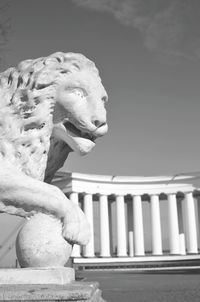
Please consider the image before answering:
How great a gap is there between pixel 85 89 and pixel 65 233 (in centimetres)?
202

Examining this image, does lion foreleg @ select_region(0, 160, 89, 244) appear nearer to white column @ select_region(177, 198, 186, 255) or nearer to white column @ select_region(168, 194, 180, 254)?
white column @ select_region(168, 194, 180, 254)

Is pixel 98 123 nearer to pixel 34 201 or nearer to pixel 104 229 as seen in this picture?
pixel 34 201

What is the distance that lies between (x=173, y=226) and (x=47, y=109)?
189ft

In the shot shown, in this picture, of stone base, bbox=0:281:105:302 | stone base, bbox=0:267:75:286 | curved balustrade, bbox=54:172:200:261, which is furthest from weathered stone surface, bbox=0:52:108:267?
curved balustrade, bbox=54:172:200:261

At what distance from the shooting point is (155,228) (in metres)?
60.9

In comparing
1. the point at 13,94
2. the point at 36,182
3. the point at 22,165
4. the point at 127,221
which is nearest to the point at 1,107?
the point at 13,94

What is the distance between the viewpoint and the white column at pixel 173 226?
6041 cm

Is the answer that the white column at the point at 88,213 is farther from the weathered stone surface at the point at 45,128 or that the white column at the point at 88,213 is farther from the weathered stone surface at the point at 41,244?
the weathered stone surface at the point at 41,244

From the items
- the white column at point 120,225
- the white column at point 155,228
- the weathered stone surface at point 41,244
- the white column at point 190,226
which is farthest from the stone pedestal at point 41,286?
the white column at point 190,226

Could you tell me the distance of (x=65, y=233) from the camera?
4.95 m

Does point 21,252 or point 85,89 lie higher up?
point 85,89

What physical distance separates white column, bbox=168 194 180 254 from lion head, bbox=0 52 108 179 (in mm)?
56852

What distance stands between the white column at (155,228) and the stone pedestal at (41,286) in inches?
2257

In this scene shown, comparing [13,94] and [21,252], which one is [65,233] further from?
[13,94]
